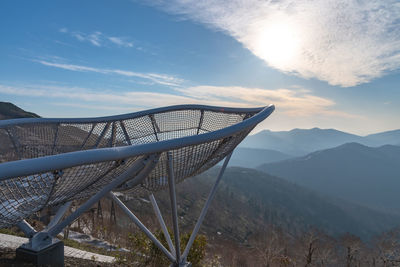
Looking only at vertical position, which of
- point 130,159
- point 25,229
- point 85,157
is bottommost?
point 25,229

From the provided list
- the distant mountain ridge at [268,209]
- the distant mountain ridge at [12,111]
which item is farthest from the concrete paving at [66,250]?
the distant mountain ridge at [12,111]

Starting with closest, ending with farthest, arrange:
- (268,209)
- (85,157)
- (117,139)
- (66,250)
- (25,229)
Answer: (85,157)
(25,229)
(66,250)
(117,139)
(268,209)

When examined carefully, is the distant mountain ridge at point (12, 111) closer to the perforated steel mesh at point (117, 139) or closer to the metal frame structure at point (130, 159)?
the perforated steel mesh at point (117, 139)

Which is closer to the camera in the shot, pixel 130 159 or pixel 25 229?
pixel 130 159

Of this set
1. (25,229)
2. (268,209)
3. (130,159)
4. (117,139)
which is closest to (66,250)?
(25,229)

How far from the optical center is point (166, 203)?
61312 millimetres

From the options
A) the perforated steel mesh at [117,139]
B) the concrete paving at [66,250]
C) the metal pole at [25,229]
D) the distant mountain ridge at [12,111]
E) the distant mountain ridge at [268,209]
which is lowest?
the distant mountain ridge at [268,209]

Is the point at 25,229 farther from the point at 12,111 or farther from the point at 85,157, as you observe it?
the point at 12,111

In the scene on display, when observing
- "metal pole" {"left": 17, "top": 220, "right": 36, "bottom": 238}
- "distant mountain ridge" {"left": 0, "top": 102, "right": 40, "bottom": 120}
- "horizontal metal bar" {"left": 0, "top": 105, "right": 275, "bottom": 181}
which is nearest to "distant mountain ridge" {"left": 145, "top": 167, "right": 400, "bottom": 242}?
"distant mountain ridge" {"left": 0, "top": 102, "right": 40, "bottom": 120}

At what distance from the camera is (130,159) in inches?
187

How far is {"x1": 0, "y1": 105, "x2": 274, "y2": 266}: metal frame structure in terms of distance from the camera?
3.40m

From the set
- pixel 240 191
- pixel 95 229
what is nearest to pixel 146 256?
pixel 95 229

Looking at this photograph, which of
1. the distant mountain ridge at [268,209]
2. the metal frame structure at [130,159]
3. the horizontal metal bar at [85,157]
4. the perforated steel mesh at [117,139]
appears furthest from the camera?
the distant mountain ridge at [268,209]

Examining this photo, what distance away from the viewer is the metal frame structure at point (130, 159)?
3396 mm
